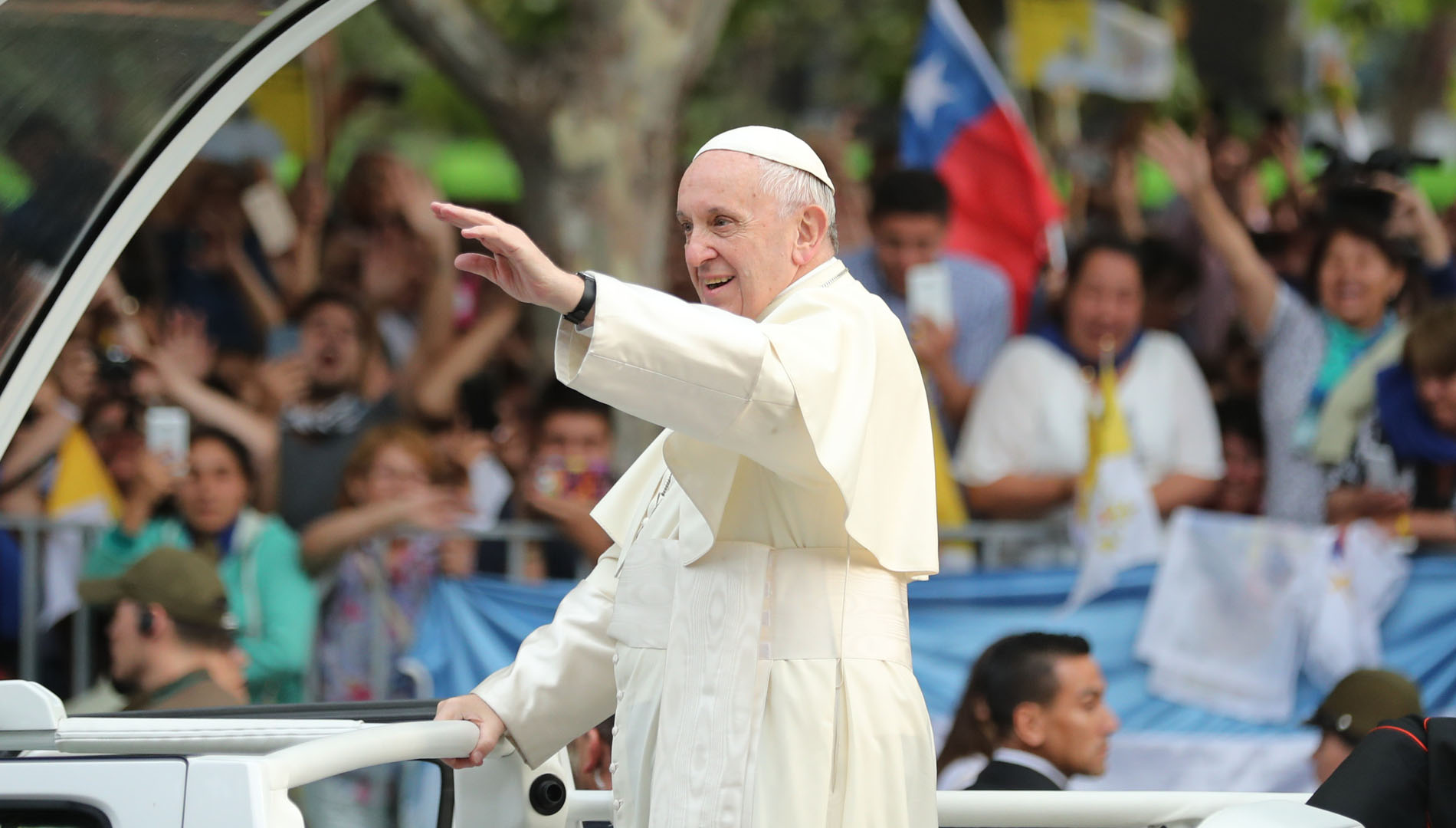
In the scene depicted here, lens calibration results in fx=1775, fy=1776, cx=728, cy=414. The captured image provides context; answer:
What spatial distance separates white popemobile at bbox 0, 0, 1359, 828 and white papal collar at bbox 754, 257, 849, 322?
0.78m

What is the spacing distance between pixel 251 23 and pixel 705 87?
11833 mm

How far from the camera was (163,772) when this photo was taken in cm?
214

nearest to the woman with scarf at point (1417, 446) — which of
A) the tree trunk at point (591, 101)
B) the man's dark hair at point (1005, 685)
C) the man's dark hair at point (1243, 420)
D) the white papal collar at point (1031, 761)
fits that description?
the man's dark hair at point (1243, 420)

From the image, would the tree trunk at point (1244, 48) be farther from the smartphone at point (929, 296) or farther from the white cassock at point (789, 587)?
the white cassock at point (789, 587)

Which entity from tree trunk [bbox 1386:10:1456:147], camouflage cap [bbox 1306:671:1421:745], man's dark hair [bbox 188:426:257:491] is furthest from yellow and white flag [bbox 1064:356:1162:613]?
tree trunk [bbox 1386:10:1456:147]

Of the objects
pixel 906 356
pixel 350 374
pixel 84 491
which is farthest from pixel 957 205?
pixel 906 356

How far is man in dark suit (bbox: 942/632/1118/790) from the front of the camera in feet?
15.3

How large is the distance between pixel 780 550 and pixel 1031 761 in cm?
209

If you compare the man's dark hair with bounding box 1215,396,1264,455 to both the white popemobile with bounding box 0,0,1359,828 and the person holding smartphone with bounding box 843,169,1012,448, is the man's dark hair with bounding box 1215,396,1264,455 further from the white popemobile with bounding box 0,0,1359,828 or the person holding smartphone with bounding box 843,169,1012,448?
the white popemobile with bounding box 0,0,1359,828

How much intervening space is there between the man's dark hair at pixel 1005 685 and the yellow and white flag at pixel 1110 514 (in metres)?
1.17

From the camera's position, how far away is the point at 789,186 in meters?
2.76

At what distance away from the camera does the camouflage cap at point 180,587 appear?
520cm

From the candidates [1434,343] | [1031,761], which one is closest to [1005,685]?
[1031,761]

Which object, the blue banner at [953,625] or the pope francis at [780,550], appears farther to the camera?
the blue banner at [953,625]
